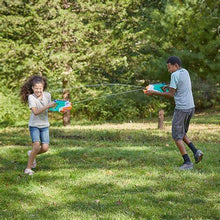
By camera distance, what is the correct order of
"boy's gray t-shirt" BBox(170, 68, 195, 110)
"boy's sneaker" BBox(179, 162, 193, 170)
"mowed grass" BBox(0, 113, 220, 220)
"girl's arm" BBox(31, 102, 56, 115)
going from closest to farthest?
"mowed grass" BBox(0, 113, 220, 220) < "girl's arm" BBox(31, 102, 56, 115) < "boy's gray t-shirt" BBox(170, 68, 195, 110) < "boy's sneaker" BBox(179, 162, 193, 170)

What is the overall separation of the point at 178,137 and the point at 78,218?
8.42 feet

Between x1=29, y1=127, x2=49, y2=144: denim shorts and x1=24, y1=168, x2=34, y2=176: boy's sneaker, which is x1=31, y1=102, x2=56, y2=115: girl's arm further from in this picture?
x1=24, y1=168, x2=34, y2=176: boy's sneaker

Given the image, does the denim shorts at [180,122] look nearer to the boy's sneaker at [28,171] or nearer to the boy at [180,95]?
the boy at [180,95]

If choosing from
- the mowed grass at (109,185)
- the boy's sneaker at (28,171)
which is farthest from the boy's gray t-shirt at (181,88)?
the boy's sneaker at (28,171)

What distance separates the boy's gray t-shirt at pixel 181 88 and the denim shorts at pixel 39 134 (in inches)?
85.1

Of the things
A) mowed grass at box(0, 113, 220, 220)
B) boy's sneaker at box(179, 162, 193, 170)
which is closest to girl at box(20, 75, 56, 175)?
mowed grass at box(0, 113, 220, 220)

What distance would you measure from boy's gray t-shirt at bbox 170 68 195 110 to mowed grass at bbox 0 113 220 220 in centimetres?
106

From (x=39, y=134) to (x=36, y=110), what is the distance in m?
0.45

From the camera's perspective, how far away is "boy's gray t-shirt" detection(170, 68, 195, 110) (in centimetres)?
580

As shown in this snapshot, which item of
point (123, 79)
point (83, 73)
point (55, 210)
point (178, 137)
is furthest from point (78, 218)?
point (123, 79)

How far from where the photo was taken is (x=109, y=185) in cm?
517

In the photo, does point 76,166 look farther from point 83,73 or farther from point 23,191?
point 83,73

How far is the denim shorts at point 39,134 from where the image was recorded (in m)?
5.85

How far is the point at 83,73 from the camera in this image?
49.9 feet
